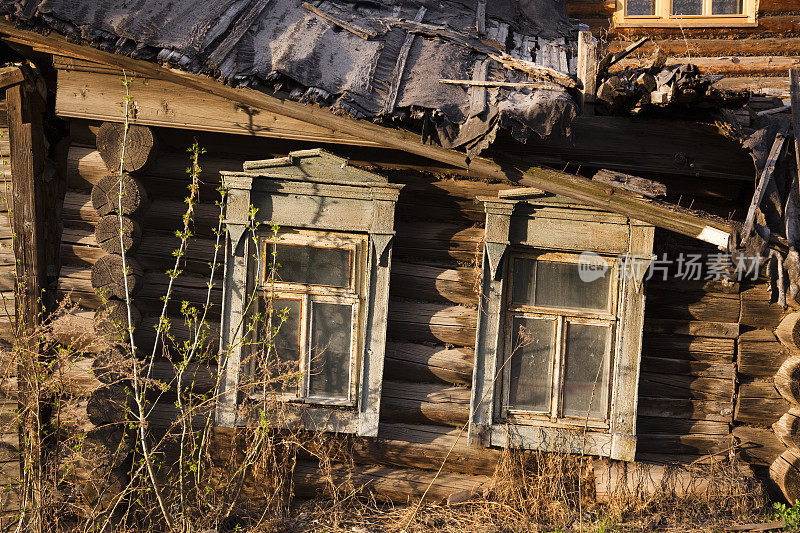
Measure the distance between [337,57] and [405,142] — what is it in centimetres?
72

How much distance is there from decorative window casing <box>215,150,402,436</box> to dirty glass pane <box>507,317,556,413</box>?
0.99 meters

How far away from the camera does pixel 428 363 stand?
471 cm

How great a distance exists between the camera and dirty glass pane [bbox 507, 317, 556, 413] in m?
4.71

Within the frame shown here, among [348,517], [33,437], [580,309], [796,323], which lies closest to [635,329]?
[580,309]

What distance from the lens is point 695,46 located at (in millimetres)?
5992

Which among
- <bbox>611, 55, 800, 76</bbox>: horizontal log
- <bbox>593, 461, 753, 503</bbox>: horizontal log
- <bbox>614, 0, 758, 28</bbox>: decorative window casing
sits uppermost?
<bbox>614, 0, 758, 28</bbox>: decorative window casing

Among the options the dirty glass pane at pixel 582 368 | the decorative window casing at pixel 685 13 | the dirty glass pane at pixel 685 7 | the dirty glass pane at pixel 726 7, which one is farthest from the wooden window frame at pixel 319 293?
the dirty glass pane at pixel 726 7

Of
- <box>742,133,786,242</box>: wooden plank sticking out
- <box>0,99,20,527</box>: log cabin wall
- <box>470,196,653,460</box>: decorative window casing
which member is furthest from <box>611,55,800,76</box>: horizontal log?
<box>0,99,20,527</box>: log cabin wall

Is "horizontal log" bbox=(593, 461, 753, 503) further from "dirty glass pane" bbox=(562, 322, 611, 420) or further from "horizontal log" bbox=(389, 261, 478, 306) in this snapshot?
"horizontal log" bbox=(389, 261, 478, 306)

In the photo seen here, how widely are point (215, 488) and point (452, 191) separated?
266 centimetres

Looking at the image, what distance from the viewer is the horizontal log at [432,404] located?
15.4ft

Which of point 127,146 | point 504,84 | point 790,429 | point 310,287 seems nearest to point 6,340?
point 127,146

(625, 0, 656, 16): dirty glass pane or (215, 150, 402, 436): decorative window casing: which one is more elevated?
(625, 0, 656, 16): dirty glass pane

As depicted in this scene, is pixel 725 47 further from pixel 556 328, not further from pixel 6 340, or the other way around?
pixel 6 340
